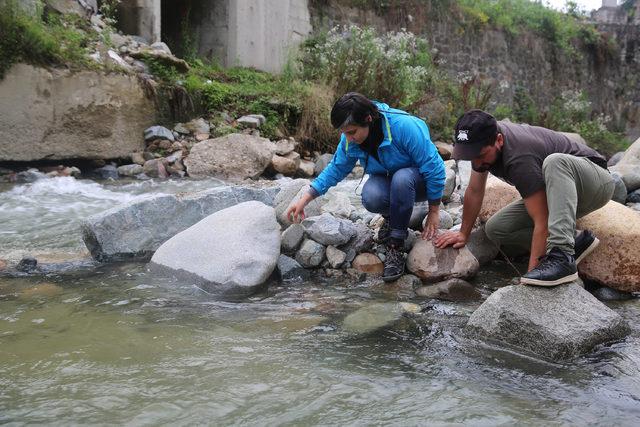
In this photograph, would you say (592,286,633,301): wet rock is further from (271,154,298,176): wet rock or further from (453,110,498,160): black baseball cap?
(271,154,298,176): wet rock

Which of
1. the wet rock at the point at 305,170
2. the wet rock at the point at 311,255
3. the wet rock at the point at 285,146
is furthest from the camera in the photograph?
the wet rock at the point at 285,146

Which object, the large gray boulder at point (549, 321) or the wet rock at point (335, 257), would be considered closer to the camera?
the large gray boulder at point (549, 321)

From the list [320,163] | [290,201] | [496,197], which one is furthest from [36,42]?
[496,197]

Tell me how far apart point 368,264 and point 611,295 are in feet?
4.66

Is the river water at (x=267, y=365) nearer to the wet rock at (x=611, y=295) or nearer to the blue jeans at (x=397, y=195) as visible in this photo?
the wet rock at (x=611, y=295)

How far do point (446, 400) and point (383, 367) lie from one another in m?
0.34

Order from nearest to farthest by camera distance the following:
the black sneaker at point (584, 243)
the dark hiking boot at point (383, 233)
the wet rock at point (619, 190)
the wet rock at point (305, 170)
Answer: the black sneaker at point (584, 243) < the dark hiking boot at point (383, 233) < the wet rock at point (619, 190) < the wet rock at point (305, 170)

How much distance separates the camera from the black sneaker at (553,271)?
2.59m

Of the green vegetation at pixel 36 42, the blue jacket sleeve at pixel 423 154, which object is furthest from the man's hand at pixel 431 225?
the green vegetation at pixel 36 42

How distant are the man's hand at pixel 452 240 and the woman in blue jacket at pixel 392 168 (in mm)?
81

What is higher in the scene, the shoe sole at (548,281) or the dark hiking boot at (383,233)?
the shoe sole at (548,281)

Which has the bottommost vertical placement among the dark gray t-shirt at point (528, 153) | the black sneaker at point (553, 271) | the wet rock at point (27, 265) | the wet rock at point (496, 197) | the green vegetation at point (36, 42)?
the wet rock at point (27, 265)

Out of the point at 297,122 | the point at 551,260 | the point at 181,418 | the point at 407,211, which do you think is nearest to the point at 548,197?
the point at 551,260

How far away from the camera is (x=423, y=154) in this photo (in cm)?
338
